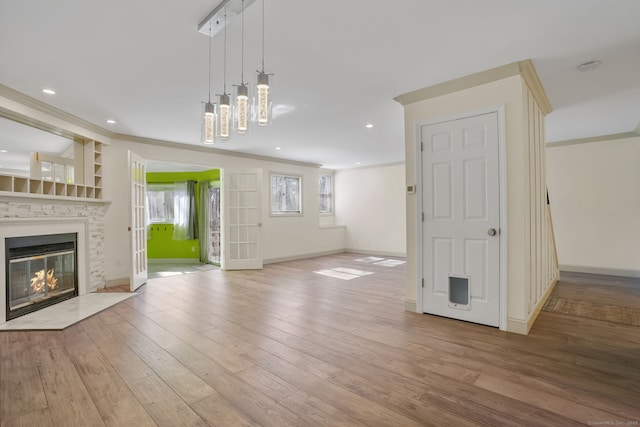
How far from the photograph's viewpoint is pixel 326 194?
960 centimetres

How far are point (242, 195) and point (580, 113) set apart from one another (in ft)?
19.4

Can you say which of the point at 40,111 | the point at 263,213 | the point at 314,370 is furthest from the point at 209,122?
the point at 263,213

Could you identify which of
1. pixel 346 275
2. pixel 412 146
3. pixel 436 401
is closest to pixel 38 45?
pixel 412 146

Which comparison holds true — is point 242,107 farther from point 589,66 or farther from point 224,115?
point 589,66

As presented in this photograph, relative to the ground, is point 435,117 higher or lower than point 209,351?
higher

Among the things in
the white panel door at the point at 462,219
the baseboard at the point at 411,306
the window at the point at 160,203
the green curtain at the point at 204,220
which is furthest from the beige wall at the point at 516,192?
the window at the point at 160,203

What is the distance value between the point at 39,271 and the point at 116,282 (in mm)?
1253

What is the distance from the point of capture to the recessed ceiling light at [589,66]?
2.87 metres

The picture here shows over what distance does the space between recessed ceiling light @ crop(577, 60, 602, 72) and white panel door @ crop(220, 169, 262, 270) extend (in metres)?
5.33

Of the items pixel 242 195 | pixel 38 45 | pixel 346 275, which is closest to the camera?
pixel 38 45

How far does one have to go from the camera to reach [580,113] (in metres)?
4.26

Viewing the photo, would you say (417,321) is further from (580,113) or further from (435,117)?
(580,113)

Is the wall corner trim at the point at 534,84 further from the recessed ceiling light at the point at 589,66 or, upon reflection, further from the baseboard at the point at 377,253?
the baseboard at the point at 377,253

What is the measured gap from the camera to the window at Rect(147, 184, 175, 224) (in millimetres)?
8297
